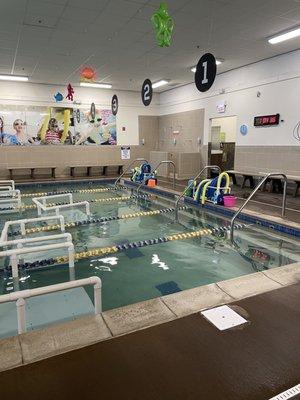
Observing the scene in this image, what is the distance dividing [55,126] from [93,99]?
1999 millimetres

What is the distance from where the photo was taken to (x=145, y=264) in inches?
168

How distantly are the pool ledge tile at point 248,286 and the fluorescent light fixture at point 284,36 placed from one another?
5950mm

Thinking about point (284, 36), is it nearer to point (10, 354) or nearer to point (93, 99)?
point (10, 354)

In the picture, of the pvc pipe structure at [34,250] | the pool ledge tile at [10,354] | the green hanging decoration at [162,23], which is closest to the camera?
the pool ledge tile at [10,354]

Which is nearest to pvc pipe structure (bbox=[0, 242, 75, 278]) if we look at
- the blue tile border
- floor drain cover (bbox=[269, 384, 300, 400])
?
floor drain cover (bbox=[269, 384, 300, 400])

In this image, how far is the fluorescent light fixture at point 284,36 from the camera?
6.64m

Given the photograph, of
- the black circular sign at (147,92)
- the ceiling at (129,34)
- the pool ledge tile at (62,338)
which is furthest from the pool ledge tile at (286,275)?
the black circular sign at (147,92)

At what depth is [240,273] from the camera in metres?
3.95

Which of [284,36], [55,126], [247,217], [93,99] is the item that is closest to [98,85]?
[93,99]

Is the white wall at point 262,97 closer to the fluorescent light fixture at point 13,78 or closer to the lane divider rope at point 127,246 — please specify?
the lane divider rope at point 127,246

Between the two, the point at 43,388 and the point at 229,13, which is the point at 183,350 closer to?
the point at 43,388

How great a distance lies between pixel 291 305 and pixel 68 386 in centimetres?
182

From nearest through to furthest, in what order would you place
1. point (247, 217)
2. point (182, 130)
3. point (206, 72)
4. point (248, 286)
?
point (248, 286) < point (206, 72) < point (247, 217) < point (182, 130)

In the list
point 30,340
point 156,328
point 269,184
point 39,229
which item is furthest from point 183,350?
point 269,184
